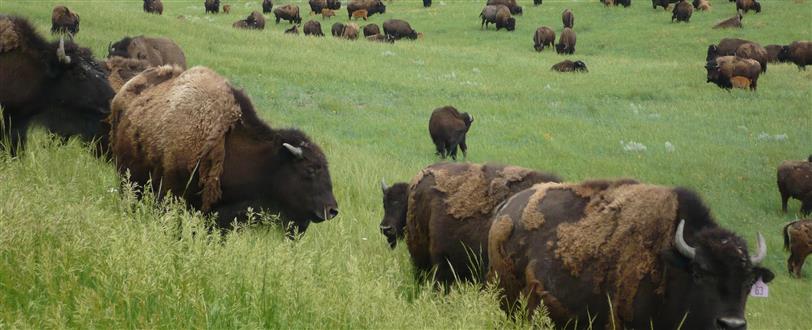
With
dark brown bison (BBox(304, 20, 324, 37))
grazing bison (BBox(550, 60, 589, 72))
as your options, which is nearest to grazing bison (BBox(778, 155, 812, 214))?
grazing bison (BBox(550, 60, 589, 72))

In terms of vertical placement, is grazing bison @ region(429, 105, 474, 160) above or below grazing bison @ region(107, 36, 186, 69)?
below

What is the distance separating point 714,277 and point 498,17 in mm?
38706

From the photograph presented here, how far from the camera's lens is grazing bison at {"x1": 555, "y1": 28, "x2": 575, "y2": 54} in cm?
3740

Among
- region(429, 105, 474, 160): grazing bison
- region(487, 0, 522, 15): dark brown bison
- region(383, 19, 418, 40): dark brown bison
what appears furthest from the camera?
region(487, 0, 522, 15): dark brown bison

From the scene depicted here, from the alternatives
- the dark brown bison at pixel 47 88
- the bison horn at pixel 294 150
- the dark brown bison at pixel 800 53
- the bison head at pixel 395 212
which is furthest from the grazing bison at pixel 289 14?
the bison horn at pixel 294 150

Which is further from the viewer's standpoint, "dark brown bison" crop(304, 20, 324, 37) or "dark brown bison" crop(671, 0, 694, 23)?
"dark brown bison" crop(304, 20, 324, 37)

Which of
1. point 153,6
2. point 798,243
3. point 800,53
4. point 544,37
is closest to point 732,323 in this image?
point 798,243

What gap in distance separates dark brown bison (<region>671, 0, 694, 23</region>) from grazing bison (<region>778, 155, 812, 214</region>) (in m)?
25.7

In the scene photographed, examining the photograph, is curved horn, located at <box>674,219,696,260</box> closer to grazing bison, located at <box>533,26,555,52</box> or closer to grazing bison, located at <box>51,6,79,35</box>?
grazing bison, located at <box>51,6,79,35</box>

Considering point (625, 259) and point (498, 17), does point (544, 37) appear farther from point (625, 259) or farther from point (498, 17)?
point (625, 259)

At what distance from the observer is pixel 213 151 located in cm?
733

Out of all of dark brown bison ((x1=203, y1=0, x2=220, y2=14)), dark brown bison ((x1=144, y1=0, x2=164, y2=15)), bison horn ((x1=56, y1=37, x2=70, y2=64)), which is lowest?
dark brown bison ((x1=203, y1=0, x2=220, y2=14))

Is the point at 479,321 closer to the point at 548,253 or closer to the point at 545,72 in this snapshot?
the point at 548,253

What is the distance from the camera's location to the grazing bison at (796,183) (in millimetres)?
16547
